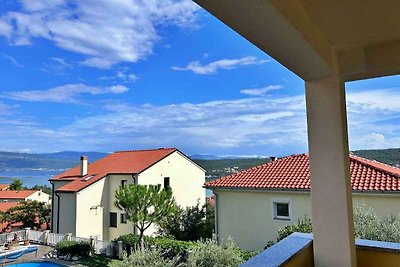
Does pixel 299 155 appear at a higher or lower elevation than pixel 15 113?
lower

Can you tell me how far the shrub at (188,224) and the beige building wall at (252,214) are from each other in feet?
10.3

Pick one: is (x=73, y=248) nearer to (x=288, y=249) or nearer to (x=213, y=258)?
(x=213, y=258)

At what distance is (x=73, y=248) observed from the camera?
11.8m

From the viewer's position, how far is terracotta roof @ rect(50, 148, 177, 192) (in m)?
15.2

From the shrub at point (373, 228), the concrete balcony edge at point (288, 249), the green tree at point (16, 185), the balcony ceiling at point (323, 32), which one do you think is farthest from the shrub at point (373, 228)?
the green tree at point (16, 185)

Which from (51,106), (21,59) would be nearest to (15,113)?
(51,106)

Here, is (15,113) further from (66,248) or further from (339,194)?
(339,194)

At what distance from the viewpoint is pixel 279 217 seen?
8.77 meters

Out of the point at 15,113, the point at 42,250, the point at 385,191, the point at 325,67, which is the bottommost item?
the point at 42,250

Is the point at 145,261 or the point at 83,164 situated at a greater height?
the point at 83,164

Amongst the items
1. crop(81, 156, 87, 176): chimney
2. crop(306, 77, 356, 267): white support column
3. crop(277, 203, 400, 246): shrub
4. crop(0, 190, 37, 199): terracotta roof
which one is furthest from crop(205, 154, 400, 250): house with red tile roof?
crop(0, 190, 37, 199): terracotta roof

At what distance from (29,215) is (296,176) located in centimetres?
1539

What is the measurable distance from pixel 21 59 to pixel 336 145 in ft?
92.9

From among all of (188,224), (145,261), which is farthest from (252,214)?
(188,224)
